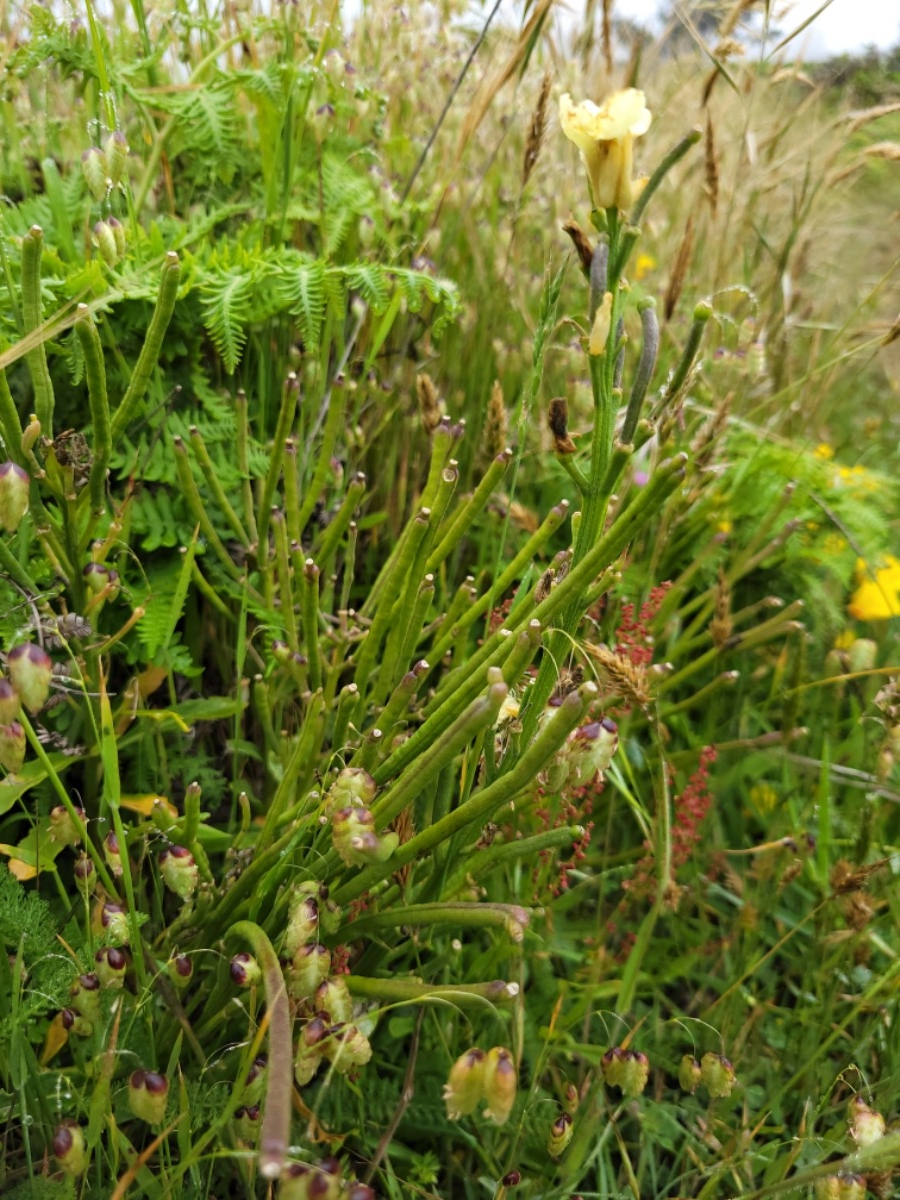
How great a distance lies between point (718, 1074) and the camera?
0.90 metres

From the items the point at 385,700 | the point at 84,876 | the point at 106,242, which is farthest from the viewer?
the point at 385,700

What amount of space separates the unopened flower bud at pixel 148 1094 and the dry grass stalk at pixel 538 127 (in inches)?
43.8

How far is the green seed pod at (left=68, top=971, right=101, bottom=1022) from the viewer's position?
0.76 m

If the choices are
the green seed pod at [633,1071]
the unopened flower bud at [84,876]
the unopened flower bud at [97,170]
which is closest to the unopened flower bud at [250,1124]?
the unopened flower bud at [84,876]

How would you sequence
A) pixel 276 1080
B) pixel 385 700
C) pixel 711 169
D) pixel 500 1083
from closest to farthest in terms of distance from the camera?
pixel 276 1080 < pixel 500 1083 < pixel 385 700 < pixel 711 169

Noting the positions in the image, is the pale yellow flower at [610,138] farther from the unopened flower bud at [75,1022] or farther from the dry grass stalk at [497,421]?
the unopened flower bud at [75,1022]

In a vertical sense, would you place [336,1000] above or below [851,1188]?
above

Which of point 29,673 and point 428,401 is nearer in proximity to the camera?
point 29,673

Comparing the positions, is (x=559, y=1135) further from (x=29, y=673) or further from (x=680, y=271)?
(x=680, y=271)

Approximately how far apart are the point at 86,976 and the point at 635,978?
0.63m

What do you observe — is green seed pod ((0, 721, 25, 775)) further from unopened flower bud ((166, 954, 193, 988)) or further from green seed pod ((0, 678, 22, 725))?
unopened flower bud ((166, 954, 193, 988))

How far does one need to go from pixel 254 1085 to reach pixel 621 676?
46 centimetres

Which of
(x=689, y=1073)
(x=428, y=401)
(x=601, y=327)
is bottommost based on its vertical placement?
(x=689, y=1073)

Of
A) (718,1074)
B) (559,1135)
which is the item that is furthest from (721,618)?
(559,1135)
